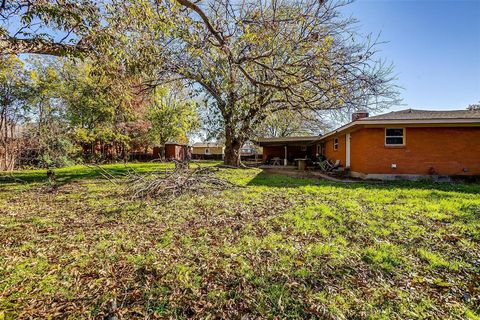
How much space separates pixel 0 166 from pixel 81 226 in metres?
14.0

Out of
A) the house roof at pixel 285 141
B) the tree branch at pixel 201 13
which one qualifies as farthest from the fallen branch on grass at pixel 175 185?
the house roof at pixel 285 141

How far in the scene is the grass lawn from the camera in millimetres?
2336

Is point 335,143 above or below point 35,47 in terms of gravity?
below

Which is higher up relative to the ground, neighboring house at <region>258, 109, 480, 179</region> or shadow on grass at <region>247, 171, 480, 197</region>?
neighboring house at <region>258, 109, 480, 179</region>

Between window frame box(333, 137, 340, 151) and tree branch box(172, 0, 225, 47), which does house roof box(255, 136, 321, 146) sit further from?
tree branch box(172, 0, 225, 47)

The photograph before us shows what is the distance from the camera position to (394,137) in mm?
10734

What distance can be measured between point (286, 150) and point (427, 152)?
13602 millimetres

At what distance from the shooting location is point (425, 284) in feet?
8.82

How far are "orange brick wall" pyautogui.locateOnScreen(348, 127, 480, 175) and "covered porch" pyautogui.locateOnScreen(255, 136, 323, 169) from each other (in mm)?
10562

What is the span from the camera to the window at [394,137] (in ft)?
35.1

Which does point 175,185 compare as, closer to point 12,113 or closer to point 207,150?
point 12,113

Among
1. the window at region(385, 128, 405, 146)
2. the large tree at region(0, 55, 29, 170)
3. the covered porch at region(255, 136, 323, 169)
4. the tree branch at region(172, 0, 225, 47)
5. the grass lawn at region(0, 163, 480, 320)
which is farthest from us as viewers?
the covered porch at region(255, 136, 323, 169)

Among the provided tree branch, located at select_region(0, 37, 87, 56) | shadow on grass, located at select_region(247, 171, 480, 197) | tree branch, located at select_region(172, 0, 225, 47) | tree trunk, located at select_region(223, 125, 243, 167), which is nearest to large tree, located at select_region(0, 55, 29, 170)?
tree branch, located at select_region(0, 37, 87, 56)

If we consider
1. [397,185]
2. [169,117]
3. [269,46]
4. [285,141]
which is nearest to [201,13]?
[269,46]
